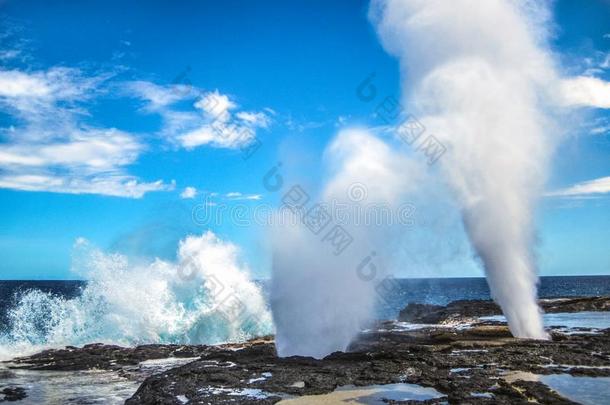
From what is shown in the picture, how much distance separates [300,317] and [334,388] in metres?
9.08

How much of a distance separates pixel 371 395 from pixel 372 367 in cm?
388

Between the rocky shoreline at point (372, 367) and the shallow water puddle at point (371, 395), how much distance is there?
1.07 feet

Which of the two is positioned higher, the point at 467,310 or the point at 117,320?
the point at 117,320

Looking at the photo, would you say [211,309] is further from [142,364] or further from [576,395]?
[576,395]

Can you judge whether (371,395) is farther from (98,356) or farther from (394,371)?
(98,356)

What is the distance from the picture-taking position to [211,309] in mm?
37344

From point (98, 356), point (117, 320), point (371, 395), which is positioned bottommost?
point (371, 395)

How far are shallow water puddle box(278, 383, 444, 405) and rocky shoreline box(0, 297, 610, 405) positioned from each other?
0.33 meters

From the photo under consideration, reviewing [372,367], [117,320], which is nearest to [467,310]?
[117,320]

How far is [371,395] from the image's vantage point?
48.8 feet

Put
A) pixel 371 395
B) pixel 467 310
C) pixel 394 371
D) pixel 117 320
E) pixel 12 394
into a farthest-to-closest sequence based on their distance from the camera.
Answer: pixel 467 310 → pixel 117 320 → pixel 394 371 → pixel 12 394 → pixel 371 395

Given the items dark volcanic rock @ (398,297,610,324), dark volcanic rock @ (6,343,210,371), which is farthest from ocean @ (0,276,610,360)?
dark volcanic rock @ (398,297,610,324)

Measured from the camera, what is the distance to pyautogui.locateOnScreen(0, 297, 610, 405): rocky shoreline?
14.9 metres

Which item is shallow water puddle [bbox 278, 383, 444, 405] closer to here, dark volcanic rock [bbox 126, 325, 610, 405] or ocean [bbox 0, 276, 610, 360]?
dark volcanic rock [bbox 126, 325, 610, 405]
